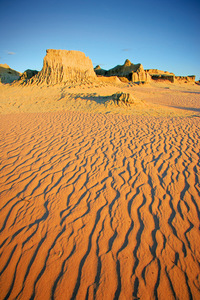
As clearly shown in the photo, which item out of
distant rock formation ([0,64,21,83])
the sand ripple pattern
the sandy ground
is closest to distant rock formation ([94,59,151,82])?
distant rock formation ([0,64,21,83])

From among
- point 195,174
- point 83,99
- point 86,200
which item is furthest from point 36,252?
point 83,99

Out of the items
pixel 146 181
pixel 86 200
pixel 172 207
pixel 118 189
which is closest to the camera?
pixel 172 207

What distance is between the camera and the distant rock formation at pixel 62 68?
19.0m

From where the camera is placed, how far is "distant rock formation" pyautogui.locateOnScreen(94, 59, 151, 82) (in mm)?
33312

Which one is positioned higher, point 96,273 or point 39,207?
point 39,207

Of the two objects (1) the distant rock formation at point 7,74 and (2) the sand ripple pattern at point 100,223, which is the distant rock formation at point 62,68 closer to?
(1) the distant rock formation at point 7,74

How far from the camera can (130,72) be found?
1350 inches

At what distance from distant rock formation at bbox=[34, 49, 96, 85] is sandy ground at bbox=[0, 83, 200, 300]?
55.7 ft

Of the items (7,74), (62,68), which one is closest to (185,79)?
(62,68)

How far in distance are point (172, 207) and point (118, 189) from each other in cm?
96

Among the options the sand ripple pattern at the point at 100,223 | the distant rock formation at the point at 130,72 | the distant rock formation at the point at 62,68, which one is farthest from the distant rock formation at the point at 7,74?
the sand ripple pattern at the point at 100,223

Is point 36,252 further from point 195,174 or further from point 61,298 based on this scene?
point 195,174

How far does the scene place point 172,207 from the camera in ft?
8.22

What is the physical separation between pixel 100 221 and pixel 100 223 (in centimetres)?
3
